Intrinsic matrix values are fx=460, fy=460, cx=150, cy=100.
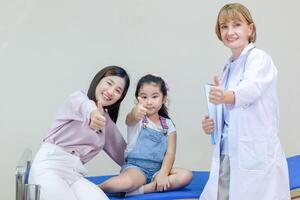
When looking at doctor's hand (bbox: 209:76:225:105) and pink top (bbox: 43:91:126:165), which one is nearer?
doctor's hand (bbox: 209:76:225:105)

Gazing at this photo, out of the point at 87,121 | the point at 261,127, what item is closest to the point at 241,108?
the point at 261,127

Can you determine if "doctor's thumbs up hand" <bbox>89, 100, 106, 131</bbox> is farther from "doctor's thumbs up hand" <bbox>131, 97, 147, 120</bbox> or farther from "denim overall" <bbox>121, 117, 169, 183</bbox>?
"denim overall" <bbox>121, 117, 169, 183</bbox>

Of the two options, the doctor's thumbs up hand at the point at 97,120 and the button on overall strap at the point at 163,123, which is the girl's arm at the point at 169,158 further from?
the doctor's thumbs up hand at the point at 97,120

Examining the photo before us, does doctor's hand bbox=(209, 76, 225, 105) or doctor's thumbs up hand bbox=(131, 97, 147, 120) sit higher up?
doctor's hand bbox=(209, 76, 225, 105)

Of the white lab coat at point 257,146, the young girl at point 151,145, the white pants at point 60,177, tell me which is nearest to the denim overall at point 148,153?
the young girl at point 151,145

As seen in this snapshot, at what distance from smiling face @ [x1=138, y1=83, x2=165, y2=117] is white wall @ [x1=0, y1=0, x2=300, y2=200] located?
0.49m

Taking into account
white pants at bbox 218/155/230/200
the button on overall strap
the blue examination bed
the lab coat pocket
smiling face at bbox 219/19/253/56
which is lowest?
the blue examination bed

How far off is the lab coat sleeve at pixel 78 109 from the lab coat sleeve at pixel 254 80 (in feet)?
1.40

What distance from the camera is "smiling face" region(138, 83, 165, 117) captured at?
5.41ft

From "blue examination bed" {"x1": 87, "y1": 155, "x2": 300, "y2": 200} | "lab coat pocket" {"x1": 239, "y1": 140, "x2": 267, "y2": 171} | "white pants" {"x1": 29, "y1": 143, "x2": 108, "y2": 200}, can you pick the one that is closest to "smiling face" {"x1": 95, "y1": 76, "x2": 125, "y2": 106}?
"white pants" {"x1": 29, "y1": 143, "x2": 108, "y2": 200}

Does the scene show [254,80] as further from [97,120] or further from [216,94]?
[97,120]

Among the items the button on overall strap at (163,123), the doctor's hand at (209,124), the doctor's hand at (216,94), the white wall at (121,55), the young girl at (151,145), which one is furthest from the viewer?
the white wall at (121,55)

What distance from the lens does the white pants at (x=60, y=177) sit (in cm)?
136

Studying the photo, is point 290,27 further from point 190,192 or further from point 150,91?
Answer: point 190,192
